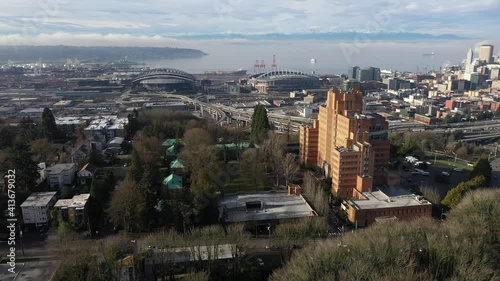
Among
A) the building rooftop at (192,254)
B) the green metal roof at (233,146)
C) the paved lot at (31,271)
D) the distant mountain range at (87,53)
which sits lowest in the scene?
the paved lot at (31,271)

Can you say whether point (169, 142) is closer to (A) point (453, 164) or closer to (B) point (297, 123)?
(B) point (297, 123)

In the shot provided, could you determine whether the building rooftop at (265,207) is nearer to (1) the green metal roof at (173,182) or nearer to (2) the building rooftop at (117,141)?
(1) the green metal roof at (173,182)

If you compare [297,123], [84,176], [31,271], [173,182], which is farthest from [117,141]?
[297,123]

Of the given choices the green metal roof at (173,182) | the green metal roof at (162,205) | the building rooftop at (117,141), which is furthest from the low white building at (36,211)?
the building rooftop at (117,141)

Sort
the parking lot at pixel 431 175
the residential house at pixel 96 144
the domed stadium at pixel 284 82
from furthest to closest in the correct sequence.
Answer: the domed stadium at pixel 284 82 → the residential house at pixel 96 144 → the parking lot at pixel 431 175

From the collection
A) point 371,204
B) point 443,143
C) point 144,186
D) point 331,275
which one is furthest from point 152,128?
point 443,143

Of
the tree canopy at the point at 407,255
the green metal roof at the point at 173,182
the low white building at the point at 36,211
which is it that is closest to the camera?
the tree canopy at the point at 407,255

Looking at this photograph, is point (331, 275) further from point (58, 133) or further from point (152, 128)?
point (58, 133)
